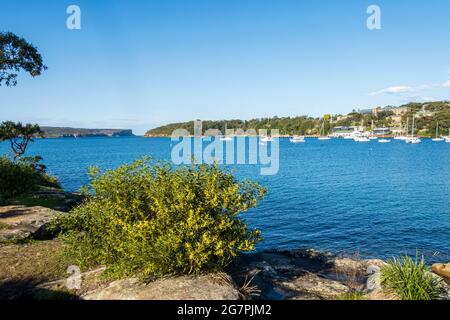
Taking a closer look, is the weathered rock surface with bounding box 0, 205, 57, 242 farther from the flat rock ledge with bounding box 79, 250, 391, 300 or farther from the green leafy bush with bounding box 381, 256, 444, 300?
the green leafy bush with bounding box 381, 256, 444, 300

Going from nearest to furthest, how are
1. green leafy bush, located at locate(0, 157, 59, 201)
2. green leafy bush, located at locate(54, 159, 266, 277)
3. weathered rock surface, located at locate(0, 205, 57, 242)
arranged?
green leafy bush, located at locate(54, 159, 266, 277) → weathered rock surface, located at locate(0, 205, 57, 242) → green leafy bush, located at locate(0, 157, 59, 201)

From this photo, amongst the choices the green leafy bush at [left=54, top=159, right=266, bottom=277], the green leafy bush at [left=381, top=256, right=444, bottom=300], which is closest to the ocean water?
the green leafy bush at [left=54, top=159, right=266, bottom=277]

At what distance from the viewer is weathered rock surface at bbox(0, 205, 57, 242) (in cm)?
1744

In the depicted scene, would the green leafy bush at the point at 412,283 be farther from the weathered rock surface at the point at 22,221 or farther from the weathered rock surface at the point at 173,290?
the weathered rock surface at the point at 22,221

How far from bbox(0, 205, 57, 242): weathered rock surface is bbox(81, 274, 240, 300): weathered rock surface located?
817 cm

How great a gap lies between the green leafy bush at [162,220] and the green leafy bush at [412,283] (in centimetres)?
475

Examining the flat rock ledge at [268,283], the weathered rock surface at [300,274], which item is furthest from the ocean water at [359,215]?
the flat rock ledge at [268,283]

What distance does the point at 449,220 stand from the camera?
34.5 m

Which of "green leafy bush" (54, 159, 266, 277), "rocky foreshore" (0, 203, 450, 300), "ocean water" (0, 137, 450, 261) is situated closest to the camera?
"rocky foreshore" (0, 203, 450, 300)

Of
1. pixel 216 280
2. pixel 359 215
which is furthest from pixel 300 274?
pixel 359 215

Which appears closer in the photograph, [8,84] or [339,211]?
[8,84]

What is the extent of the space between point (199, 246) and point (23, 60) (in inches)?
1020

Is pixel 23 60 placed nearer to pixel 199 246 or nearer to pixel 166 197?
pixel 166 197
